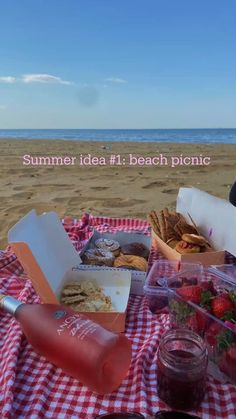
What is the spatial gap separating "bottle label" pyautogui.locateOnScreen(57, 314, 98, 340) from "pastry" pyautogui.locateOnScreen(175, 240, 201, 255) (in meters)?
0.61

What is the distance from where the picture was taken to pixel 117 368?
0.85 m

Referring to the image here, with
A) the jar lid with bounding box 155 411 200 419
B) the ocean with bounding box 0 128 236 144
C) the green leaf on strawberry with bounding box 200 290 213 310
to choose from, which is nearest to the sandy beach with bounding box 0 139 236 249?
the green leaf on strawberry with bounding box 200 290 213 310

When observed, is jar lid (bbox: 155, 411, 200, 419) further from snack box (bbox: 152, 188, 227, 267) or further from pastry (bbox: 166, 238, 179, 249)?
pastry (bbox: 166, 238, 179, 249)

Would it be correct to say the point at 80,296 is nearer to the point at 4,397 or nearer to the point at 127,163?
the point at 4,397

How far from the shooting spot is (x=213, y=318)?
0.88 metres

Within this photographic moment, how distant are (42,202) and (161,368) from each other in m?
3.19

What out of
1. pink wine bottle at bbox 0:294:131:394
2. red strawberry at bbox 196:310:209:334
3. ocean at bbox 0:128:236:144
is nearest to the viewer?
pink wine bottle at bbox 0:294:131:394

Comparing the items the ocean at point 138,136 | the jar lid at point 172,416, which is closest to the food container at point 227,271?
the jar lid at point 172,416

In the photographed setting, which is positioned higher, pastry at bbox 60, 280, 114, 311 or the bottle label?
the bottle label

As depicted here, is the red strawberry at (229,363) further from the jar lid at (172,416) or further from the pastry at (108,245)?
the pastry at (108,245)

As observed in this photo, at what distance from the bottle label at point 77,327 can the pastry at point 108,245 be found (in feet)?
2.07

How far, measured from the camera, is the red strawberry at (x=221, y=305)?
89 cm

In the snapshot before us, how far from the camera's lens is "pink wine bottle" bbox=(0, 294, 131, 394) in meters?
0.79

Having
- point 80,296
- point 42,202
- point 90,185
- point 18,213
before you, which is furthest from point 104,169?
point 80,296
